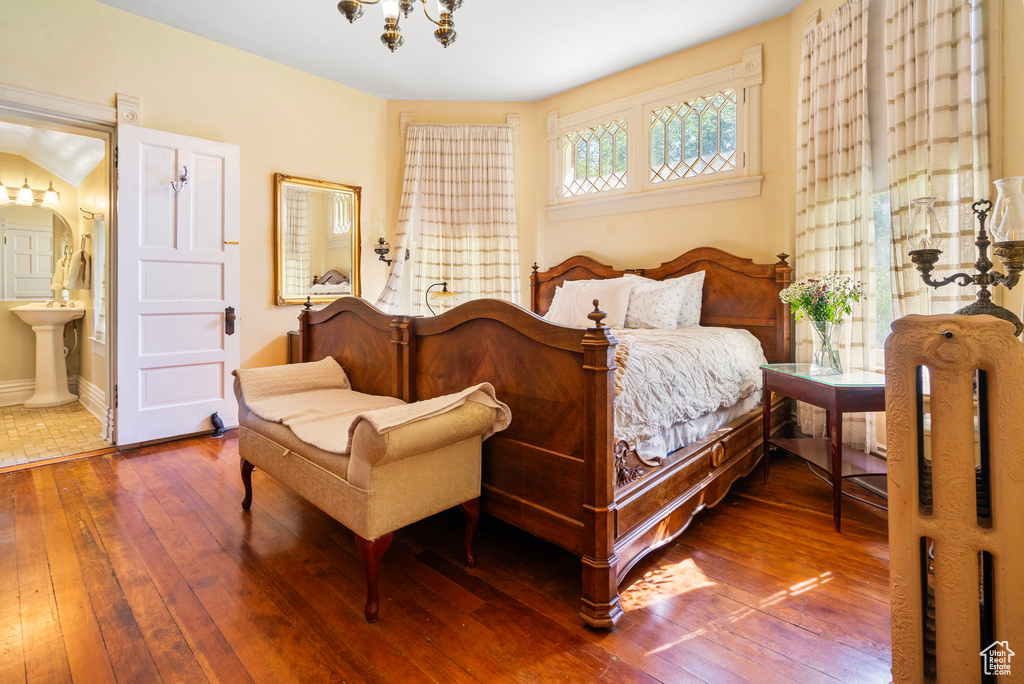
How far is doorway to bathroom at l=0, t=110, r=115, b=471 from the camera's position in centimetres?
424

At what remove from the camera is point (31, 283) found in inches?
203

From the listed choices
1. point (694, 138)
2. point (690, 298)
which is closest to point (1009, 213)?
point (690, 298)

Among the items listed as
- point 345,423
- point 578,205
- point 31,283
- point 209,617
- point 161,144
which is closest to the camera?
point 209,617

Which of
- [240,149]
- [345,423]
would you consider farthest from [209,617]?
[240,149]

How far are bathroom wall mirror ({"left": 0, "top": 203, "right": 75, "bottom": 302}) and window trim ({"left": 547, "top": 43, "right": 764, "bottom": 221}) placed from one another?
534 centimetres

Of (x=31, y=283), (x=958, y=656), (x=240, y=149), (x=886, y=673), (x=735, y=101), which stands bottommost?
(x=886, y=673)

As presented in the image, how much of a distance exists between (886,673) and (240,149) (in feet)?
15.5

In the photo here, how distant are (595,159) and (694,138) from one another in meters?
0.91

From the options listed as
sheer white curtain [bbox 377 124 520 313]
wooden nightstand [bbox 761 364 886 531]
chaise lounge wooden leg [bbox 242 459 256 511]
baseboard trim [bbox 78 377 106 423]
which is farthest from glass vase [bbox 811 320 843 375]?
baseboard trim [bbox 78 377 106 423]

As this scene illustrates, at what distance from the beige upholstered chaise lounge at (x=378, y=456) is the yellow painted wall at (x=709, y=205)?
8.97 ft

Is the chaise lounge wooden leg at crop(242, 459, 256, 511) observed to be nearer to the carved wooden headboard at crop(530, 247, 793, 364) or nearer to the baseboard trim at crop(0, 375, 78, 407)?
the carved wooden headboard at crop(530, 247, 793, 364)

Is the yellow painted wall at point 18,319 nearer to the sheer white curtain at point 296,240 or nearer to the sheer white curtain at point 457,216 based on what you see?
the sheer white curtain at point 296,240

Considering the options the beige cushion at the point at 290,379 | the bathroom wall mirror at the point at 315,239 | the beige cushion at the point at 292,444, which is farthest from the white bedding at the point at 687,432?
the bathroom wall mirror at the point at 315,239

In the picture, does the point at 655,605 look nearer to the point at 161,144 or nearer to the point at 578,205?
the point at 578,205
